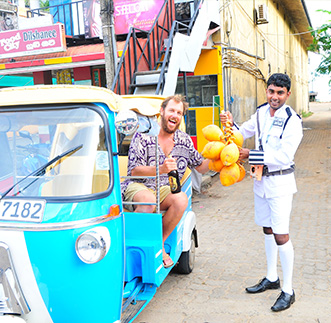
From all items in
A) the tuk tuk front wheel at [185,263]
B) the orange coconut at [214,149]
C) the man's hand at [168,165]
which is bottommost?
the tuk tuk front wheel at [185,263]

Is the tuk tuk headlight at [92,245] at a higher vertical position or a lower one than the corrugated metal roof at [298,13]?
lower

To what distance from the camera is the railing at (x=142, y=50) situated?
8898 mm

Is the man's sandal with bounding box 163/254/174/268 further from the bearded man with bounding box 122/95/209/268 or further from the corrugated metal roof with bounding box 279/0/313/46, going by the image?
the corrugated metal roof with bounding box 279/0/313/46

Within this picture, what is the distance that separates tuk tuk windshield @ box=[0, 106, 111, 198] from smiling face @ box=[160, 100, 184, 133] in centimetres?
132

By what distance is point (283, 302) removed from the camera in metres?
3.75

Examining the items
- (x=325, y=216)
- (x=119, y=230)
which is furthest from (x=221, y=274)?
(x=325, y=216)

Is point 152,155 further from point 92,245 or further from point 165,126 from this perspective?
point 92,245

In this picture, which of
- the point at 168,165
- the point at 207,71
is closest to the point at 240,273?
the point at 168,165

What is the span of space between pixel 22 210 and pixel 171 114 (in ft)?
6.37

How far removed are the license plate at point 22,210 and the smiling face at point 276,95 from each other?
2.34m

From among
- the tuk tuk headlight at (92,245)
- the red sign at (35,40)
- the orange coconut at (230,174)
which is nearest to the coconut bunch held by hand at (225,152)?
the orange coconut at (230,174)

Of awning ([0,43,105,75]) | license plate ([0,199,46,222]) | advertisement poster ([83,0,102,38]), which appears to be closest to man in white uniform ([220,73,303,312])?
license plate ([0,199,46,222])

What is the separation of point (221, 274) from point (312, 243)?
5.77 ft

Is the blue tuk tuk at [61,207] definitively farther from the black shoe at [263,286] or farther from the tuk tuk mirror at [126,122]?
the black shoe at [263,286]
